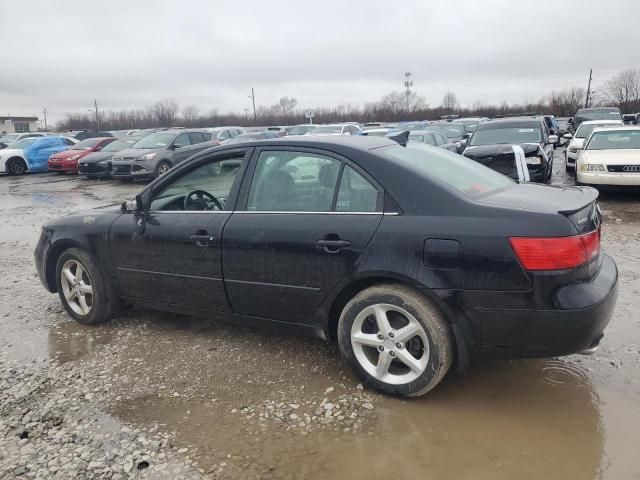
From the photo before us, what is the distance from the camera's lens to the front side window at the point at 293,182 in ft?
10.9

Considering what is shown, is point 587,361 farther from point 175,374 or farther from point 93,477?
point 93,477

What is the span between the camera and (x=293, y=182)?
3.49 m

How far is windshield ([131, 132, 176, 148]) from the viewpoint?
16.3m

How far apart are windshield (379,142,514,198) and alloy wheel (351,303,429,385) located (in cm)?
87

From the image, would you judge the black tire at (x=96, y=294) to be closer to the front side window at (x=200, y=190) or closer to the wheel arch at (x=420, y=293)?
the front side window at (x=200, y=190)

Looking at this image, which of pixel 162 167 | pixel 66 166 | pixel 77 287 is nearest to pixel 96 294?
pixel 77 287

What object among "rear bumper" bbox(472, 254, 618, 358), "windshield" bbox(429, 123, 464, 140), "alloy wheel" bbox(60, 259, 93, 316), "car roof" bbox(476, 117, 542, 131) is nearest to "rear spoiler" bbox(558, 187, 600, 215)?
"rear bumper" bbox(472, 254, 618, 358)

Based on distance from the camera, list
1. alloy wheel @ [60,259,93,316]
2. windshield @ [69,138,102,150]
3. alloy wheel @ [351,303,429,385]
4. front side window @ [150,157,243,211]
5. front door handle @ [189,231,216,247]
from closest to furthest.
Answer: alloy wheel @ [351,303,429,385] < front door handle @ [189,231,216,247] < front side window @ [150,157,243,211] < alloy wheel @ [60,259,93,316] < windshield @ [69,138,102,150]

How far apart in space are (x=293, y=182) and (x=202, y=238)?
79 centimetres

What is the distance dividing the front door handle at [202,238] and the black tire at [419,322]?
1.12 metres

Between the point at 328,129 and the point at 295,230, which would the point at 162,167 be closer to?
the point at 328,129

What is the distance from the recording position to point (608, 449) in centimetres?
262

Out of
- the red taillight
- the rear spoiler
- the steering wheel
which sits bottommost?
the red taillight

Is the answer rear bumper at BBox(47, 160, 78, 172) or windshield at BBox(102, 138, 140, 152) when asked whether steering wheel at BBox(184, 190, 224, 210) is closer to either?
windshield at BBox(102, 138, 140, 152)
